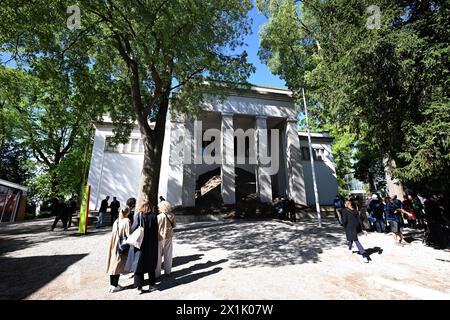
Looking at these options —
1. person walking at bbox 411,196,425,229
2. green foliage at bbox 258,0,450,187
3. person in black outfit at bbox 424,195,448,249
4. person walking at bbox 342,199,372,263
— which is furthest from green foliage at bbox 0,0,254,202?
person walking at bbox 411,196,425,229

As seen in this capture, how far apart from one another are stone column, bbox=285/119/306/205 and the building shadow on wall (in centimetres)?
1639

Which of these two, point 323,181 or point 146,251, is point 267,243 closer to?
point 146,251

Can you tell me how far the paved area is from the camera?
416 centimetres

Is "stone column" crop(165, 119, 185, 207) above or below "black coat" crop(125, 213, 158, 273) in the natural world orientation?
above

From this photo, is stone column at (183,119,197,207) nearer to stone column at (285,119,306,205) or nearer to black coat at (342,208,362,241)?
stone column at (285,119,306,205)

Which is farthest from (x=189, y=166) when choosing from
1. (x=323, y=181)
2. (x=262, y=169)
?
(x=323, y=181)

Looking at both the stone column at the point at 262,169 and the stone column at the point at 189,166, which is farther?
the stone column at the point at 262,169

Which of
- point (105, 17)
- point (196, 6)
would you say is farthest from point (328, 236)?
point (105, 17)

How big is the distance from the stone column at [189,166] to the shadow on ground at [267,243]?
6579 mm

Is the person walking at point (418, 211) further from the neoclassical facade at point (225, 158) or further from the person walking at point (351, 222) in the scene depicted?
the neoclassical facade at point (225, 158)

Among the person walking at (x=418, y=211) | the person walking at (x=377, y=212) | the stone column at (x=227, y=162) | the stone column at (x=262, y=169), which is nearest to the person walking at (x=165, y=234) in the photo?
the person walking at (x=377, y=212)

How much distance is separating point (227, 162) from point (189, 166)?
323 centimetres

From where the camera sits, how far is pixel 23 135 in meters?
22.6

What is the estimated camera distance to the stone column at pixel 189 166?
17.4m
